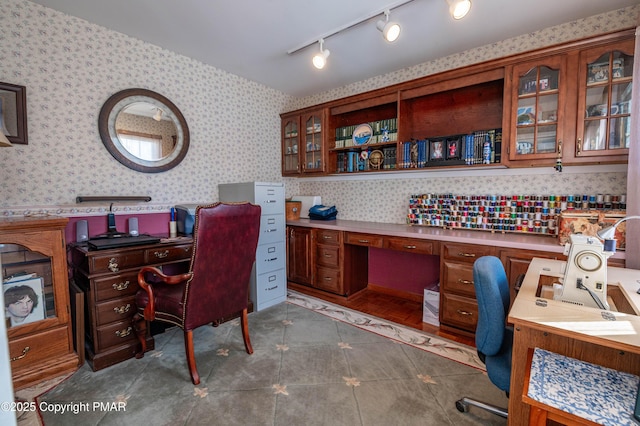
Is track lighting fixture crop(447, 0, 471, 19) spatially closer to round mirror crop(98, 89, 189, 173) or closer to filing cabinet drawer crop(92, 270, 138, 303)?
round mirror crop(98, 89, 189, 173)

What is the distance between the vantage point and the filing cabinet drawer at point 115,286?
209cm

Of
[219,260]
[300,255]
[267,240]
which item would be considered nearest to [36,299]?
Result: [219,260]

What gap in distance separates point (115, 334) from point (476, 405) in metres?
2.44

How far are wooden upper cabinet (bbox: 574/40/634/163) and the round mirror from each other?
11.5 ft

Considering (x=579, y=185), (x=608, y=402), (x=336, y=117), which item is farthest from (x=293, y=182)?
(x=608, y=402)

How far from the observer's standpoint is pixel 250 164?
381 centimetres

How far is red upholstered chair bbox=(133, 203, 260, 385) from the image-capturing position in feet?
6.11

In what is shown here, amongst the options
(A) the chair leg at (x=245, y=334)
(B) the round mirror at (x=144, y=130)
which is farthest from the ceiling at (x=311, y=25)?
(A) the chair leg at (x=245, y=334)

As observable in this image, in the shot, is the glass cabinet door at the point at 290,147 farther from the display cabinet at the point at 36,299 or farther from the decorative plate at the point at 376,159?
the display cabinet at the point at 36,299

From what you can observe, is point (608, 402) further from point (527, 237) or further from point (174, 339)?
point (174, 339)

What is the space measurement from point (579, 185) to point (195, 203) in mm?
3595

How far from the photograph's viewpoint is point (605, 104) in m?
2.13

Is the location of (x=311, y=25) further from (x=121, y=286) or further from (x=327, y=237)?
(x=121, y=286)

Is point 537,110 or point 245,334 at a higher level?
point 537,110
